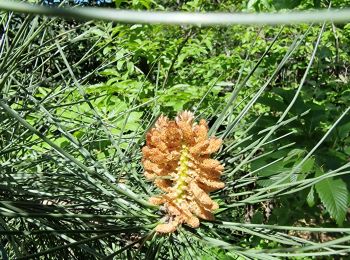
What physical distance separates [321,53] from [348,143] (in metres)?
0.89

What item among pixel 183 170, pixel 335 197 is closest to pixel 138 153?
pixel 183 170

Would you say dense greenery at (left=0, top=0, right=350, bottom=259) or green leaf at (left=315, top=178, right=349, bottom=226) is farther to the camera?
green leaf at (left=315, top=178, right=349, bottom=226)

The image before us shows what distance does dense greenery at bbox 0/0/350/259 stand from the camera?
0.56m

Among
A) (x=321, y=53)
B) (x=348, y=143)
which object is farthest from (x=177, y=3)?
(x=348, y=143)

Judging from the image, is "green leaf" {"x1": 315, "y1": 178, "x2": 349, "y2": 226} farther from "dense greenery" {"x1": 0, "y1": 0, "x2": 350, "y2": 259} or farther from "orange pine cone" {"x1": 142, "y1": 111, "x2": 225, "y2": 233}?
"orange pine cone" {"x1": 142, "y1": 111, "x2": 225, "y2": 233}

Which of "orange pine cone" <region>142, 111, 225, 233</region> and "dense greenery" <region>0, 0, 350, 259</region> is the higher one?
"orange pine cone" <region>142, 111, 225, 233</region>

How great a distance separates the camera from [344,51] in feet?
9.71

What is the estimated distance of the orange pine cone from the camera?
0.54 meters

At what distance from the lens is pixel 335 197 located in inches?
45.7

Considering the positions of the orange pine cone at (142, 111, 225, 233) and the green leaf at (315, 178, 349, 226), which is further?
the green leaf at (315, 178, 349, 226)

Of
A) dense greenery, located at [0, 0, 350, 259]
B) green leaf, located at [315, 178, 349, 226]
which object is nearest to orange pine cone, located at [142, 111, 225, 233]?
dense greenery, located at [0, 0, 350, 259]

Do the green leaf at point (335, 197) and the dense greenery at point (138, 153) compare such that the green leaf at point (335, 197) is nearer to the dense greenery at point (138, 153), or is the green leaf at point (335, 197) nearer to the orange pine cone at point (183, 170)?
the dense greenery at point (138, 153)

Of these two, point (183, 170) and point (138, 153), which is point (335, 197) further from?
point (183, 170)

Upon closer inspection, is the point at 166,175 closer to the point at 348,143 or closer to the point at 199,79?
the point at 348,143
